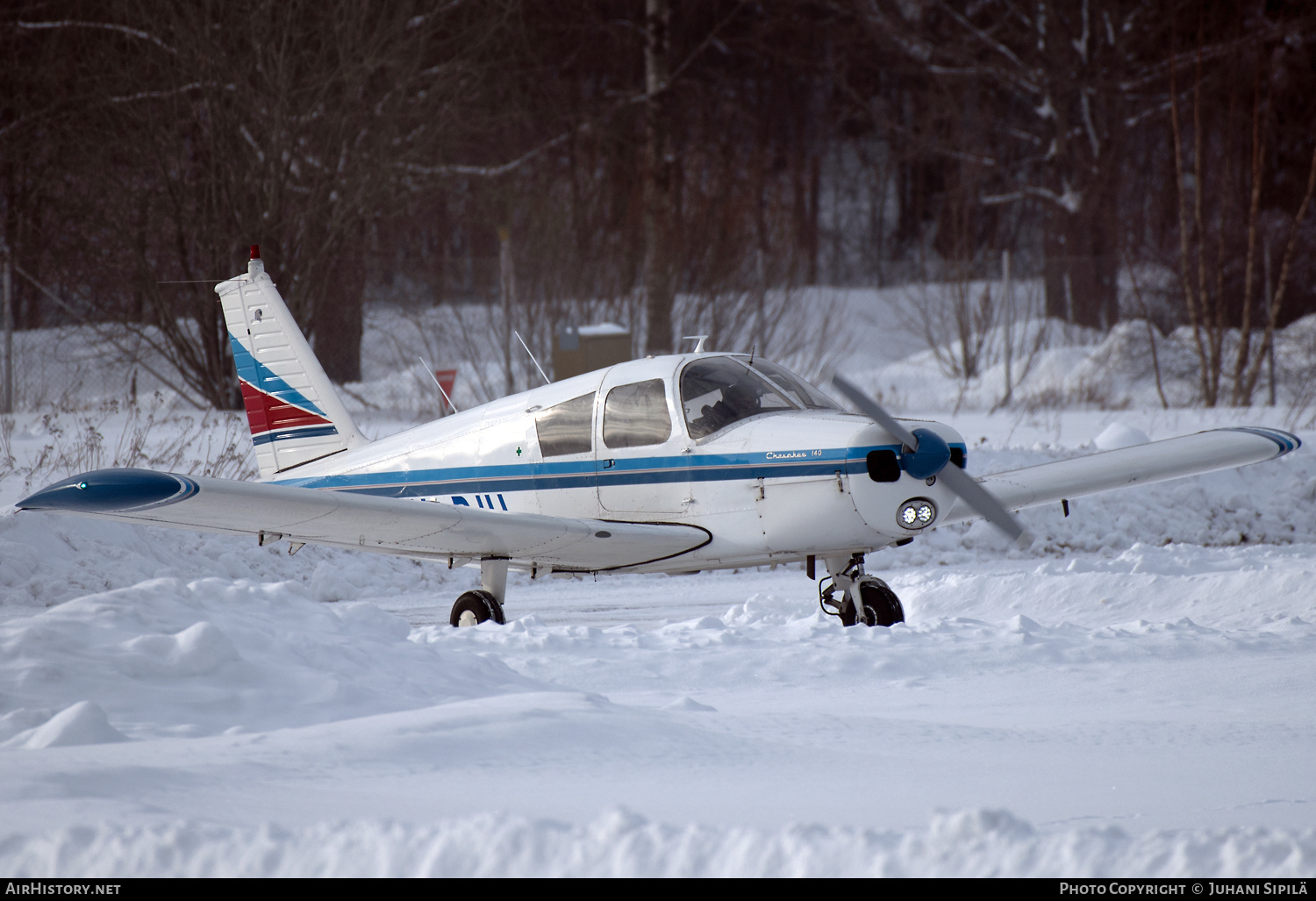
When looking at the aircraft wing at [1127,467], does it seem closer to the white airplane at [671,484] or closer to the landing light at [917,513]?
the white airplane at [671,484]

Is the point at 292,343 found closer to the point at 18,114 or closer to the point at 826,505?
the point at 826,505

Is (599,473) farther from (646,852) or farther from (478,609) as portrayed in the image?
(646,852)

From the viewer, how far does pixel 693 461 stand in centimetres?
717

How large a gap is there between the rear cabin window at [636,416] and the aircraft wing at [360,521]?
1.76ft

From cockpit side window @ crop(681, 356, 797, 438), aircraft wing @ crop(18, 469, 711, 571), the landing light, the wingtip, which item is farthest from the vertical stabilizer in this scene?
the landing light

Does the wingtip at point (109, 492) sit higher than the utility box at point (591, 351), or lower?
→ lower

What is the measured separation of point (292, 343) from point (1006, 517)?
5.59 metres

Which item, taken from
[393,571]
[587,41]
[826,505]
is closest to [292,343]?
[393,571]

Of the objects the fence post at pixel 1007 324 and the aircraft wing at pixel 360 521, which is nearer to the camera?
the aircraft wing at pixel 360 521

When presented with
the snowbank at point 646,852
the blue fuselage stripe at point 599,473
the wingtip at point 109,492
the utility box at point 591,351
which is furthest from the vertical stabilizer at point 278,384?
the utility box at point 591,351

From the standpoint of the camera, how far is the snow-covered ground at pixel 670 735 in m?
2.82

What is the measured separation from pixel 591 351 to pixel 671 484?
9.07 metres

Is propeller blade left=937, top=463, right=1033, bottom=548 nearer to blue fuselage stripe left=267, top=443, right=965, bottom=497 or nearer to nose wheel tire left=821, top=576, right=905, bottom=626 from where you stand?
blue fuselage stripe left=267, top=443, right=965, bottom=497

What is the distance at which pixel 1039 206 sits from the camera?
38.3 meters
